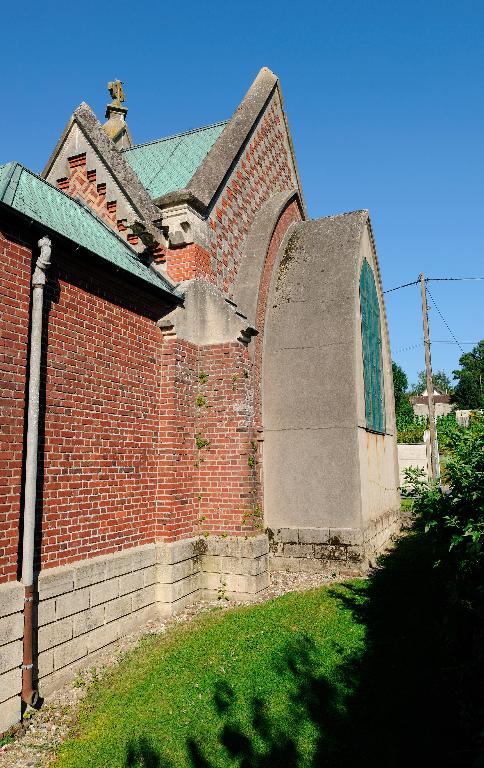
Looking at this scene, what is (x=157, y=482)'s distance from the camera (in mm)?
7406

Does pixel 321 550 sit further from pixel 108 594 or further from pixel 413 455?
pixel 413 455

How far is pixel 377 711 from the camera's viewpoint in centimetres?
431

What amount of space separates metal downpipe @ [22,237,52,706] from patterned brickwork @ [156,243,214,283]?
2976 mm

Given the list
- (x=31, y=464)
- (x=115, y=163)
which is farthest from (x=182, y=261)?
(x=31, y=464)

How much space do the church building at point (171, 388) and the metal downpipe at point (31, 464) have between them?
0.02 meters

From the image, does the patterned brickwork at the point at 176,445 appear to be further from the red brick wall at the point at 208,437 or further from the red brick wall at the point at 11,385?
the red brick wall at the point at 11,385

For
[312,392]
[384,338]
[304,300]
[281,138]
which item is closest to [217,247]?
[304,300]

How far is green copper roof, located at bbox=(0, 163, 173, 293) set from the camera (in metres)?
5.69

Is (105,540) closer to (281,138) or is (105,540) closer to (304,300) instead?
(304,300)

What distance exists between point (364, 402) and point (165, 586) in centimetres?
509

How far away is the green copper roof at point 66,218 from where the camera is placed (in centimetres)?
569

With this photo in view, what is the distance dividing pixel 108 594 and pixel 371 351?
7.78 meters

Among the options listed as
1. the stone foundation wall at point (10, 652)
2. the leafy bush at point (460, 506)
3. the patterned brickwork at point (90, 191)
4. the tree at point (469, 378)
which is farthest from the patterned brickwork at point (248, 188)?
the tree at point (469, 378)

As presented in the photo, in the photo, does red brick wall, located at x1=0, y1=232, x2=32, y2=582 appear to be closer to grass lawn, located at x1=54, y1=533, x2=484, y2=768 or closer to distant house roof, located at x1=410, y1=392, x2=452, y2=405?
grass lawn, located at x1=54, y1=533, x2=484, y2=768
